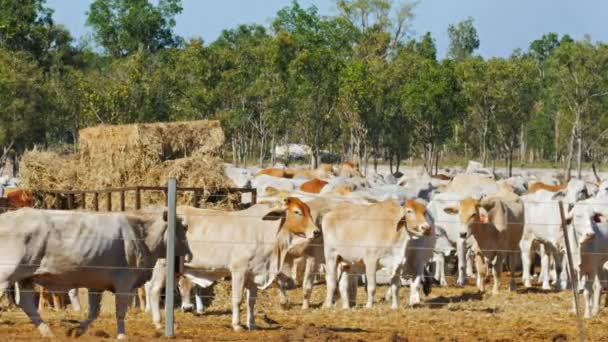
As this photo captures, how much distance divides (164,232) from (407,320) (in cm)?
419

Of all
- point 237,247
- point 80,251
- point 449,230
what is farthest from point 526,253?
point 80,251

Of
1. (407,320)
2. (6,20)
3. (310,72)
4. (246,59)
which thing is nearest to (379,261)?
(407,320)

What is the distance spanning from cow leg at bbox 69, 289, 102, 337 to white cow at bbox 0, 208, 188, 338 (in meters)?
0.01

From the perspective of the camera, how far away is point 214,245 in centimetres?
1595

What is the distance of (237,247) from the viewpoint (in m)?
15.9

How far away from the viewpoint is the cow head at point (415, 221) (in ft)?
63.5

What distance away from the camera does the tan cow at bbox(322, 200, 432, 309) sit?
19.3 metres

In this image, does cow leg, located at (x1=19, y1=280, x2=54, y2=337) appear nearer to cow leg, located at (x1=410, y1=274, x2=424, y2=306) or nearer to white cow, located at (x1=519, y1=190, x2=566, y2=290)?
cow leg, located at (x1=410, y1=274, x2=424, y2=306)

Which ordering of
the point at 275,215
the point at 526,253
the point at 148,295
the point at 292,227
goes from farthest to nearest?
the point at 526,253, the point at 148,295, the point at 292,227, the point at 275,215

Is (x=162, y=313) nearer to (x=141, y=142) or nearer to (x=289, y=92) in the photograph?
(x=141, y=142)

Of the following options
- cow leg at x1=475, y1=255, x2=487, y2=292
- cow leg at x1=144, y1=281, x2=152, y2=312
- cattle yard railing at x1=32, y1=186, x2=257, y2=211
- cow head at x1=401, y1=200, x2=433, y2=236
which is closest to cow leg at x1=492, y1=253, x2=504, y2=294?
cow leg at x1=475, y1=255, x2=487, y2=292

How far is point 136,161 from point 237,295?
25.3 feet

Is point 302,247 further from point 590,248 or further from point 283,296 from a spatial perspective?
point 590,248

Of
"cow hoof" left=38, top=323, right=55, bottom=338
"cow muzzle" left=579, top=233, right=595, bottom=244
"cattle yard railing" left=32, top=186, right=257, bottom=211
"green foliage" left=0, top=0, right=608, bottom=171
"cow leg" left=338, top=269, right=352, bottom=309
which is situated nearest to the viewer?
"cow hoof" left=38, top=323, right=55, bottom=338
